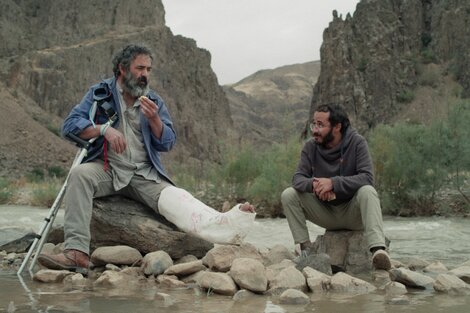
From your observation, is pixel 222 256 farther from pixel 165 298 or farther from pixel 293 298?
pixel 293 298

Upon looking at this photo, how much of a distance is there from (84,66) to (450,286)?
7139 cm

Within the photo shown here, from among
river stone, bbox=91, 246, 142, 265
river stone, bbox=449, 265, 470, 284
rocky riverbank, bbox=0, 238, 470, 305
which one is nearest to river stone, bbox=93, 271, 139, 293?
rocky riverbank, bbox=0, 238, 470, 305

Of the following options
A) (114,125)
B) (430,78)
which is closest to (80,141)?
(114,125)

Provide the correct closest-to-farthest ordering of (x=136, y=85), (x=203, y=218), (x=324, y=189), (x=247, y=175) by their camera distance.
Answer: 1. (x=324, y=189)
2. (x=203, y=218)
3. (x=136, y=85)
4. (x=247, y=175)

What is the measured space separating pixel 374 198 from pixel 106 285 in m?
2.01

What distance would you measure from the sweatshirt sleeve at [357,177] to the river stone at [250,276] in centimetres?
98

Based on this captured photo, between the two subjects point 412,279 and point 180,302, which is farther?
point 412,279

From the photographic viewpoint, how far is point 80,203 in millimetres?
4672

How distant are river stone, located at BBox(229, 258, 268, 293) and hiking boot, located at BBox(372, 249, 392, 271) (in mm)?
884

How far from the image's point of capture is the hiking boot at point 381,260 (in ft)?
14.9

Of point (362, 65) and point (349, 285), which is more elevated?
point (362, 65)

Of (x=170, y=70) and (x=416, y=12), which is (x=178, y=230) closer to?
(x=416, y=12)

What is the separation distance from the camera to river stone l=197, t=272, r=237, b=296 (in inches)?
159

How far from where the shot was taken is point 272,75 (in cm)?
15200
